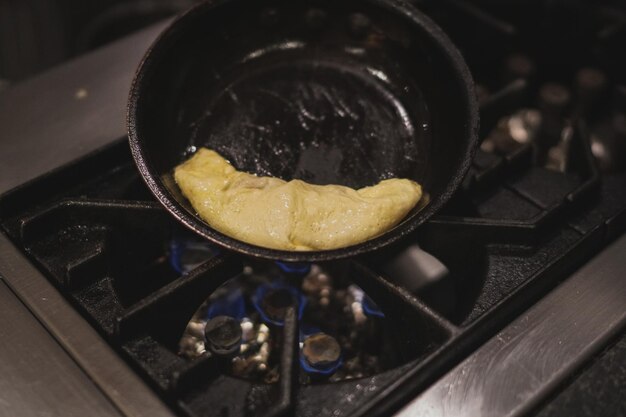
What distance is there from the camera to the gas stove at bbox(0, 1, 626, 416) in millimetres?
957

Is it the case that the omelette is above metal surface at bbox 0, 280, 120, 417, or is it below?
above

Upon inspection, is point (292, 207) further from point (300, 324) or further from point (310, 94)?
point (310, 94)

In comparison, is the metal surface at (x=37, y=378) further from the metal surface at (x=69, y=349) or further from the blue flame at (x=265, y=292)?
the blue flame at (x=265, y=292)

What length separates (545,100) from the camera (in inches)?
61.7

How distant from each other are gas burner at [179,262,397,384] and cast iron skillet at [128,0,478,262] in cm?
19

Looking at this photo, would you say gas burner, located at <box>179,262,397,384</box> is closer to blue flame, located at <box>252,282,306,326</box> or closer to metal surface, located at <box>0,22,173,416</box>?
blue flame, located at <box>252,282,306,326</box>

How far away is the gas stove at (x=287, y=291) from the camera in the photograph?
957 mm

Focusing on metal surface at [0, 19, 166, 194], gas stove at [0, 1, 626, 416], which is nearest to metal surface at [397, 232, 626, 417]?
gas stove at [0, 1, 626, 416]

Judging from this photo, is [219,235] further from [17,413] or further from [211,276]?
[17,413]

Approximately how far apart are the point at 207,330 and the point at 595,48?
3.82 ft

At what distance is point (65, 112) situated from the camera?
4.46 ft

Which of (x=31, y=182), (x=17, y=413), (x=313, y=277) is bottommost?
(x=313, y=277)

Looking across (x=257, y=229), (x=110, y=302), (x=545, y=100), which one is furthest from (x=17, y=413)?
(x=545, y=100)

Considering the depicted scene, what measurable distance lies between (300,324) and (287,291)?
0.21 feet
